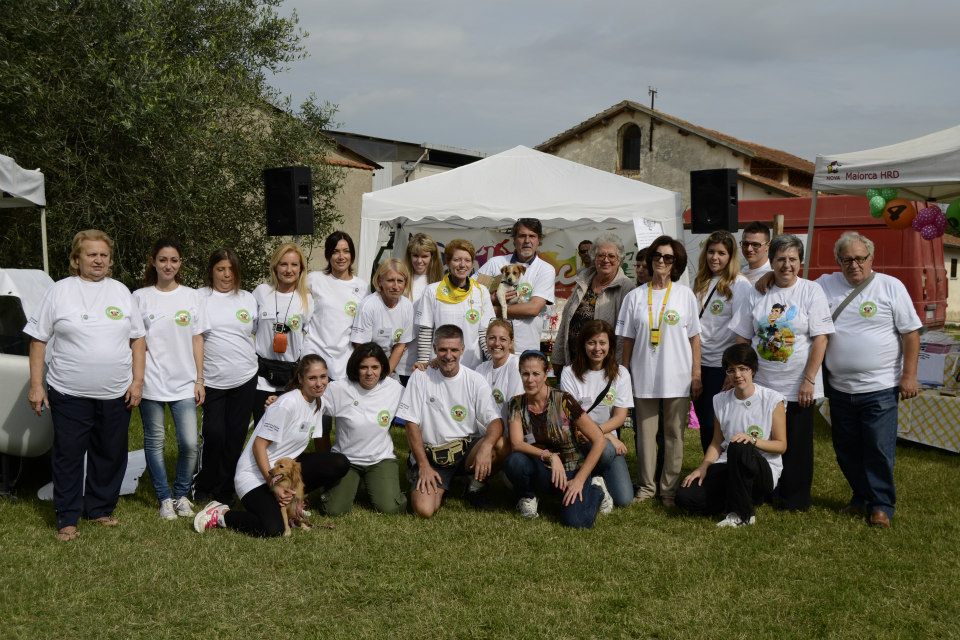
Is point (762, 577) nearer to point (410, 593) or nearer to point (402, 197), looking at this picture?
point (410, 593)

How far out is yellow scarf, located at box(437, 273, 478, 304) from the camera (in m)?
5.24

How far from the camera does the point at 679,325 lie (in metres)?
4.72

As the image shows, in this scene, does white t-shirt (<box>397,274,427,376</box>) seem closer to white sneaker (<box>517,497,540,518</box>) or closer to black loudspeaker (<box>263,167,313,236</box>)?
white sneaker (<box>517,497,540,518</box>)

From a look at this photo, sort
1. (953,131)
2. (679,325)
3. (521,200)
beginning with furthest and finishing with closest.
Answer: (521,200) < (953,131) < (679,325)

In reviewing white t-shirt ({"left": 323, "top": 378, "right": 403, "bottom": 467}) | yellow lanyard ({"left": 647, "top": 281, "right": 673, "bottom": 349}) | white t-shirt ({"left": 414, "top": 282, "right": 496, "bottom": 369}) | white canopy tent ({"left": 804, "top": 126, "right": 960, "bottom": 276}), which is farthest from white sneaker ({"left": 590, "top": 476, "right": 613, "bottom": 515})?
white canopy tent ({"left": 804, "top": 126, "right": 960, "bottom": 276})

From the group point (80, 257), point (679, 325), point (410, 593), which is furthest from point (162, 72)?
point (410, 593)

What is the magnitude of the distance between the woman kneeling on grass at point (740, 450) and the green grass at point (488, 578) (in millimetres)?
141

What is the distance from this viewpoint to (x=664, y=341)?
4.73m

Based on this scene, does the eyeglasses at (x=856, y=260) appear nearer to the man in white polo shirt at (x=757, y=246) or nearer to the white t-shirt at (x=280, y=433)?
the man in white polo shirt at (x=757, y=246)

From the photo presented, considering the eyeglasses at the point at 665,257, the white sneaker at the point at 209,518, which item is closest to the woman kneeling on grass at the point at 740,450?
the eyeglasses at the point at 665,257

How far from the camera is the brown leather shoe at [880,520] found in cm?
448

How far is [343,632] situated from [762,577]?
1842mm

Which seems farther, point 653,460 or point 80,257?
point 653,460

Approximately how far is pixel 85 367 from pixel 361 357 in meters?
1.38
